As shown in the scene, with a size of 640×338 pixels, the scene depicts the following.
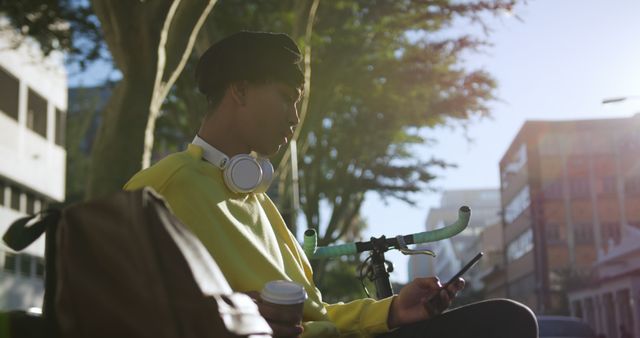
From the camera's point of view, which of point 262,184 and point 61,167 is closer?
point 262,184

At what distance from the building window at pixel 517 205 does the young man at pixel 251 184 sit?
7541 cm

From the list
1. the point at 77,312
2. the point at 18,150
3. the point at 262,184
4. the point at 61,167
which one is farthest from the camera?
the point at 61,167

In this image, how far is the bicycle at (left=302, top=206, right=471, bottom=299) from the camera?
97.9 inches

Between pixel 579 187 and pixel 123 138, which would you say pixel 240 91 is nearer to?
pixel 123 138

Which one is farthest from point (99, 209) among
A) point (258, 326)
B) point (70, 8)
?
point (70, 8)

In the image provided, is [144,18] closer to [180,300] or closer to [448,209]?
[180,300]

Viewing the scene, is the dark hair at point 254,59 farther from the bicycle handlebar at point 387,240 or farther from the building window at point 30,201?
the building window at point 30,201

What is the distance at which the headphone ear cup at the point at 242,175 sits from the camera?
1894mm

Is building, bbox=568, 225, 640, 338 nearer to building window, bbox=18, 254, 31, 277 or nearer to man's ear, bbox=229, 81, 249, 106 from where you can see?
building window, bbox=18, 254, 31, 277

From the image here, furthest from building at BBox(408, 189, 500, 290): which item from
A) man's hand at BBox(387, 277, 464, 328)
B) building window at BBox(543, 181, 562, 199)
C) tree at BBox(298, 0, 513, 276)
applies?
man's hand at BBox(387, 277, 464, 328)

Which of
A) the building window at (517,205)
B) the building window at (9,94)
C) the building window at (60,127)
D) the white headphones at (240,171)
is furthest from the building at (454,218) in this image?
the white headphones at (240,171)

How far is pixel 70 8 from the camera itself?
11578 mm

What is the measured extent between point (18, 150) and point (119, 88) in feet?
80.0

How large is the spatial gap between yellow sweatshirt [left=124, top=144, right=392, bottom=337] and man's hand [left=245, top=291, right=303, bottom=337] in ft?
1.04
